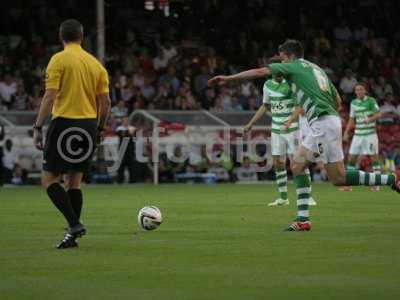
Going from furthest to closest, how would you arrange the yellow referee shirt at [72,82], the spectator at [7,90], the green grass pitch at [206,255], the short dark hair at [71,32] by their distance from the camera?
1. the spectator at [7,90]
2. the short dark hair at [71,32]
3. the yellow referee shirt at [72,82]
4. the green grass pitch at [206,255]

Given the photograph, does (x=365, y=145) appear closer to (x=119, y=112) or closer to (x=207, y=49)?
(x=119, y=112)

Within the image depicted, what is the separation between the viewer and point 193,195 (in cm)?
2317

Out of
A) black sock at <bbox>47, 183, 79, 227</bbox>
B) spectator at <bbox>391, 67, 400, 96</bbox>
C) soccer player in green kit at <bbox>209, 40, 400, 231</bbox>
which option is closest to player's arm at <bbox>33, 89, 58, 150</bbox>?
black sock at <bbox>47, 183, 79, 227</bbox>

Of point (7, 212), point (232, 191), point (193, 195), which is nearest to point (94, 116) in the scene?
point (7, 212)

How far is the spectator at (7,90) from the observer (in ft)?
99.9

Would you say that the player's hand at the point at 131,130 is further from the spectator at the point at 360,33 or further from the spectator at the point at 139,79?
the spectator at the point at 360,33

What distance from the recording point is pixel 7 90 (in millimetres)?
30672

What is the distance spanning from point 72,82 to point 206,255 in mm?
2412

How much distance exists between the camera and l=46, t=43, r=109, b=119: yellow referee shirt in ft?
39.4

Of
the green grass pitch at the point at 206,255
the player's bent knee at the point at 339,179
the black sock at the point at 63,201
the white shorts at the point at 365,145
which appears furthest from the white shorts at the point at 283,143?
the black sock at the point at 63,201

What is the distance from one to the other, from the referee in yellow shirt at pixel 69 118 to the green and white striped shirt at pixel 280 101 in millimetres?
8218

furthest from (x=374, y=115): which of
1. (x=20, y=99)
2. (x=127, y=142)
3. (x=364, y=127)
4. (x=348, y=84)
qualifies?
(x=20, y=99)

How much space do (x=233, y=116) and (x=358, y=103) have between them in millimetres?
6324

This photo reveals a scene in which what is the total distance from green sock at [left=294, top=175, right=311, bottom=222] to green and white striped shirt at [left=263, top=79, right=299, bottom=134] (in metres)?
5.91
